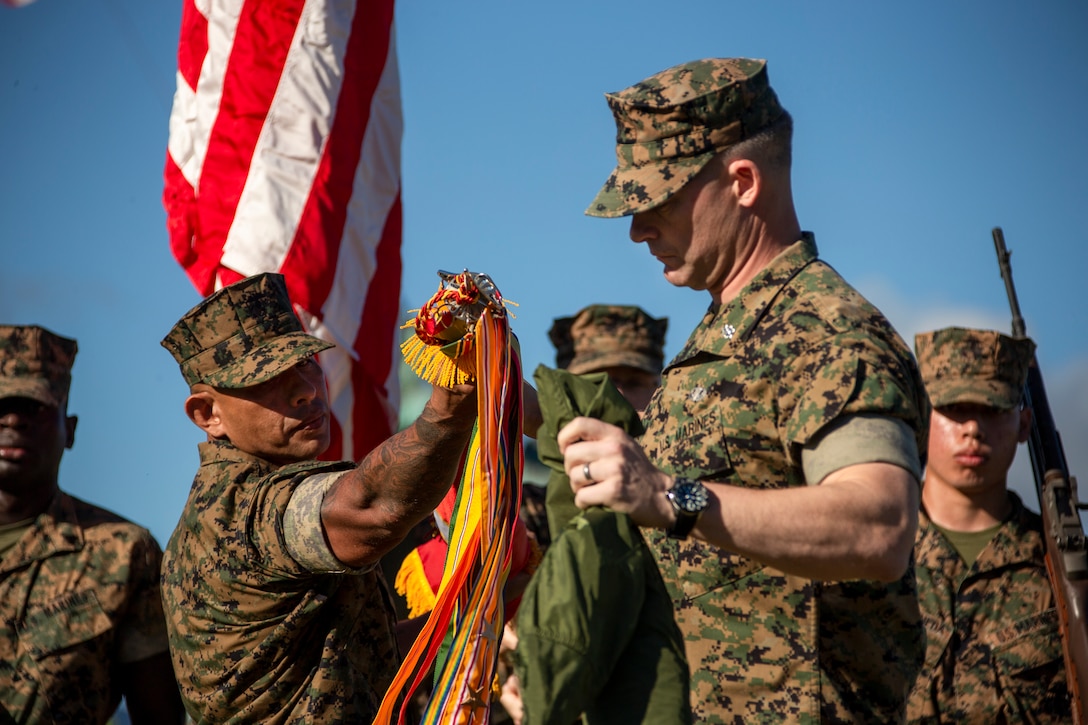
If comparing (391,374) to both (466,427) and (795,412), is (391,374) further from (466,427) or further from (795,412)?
(795,412)

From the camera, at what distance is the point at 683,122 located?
116 inches

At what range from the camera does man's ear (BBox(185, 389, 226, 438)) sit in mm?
→ 4152

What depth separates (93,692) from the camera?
4.59m

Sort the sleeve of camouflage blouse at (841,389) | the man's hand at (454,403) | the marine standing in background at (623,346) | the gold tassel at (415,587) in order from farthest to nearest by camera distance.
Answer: the marine standing in background at (623,346) < the gold tassel at (415,587) < the man's hand at (454,403) < the sleeve of camouflage blouse at (841,389)

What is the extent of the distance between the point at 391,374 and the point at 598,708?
434 centimetres

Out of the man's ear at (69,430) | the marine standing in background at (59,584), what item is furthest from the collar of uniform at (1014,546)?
the man's ear at (69,430)

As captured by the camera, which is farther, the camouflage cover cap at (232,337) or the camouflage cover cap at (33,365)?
the camouflage cover cap at (33,365)

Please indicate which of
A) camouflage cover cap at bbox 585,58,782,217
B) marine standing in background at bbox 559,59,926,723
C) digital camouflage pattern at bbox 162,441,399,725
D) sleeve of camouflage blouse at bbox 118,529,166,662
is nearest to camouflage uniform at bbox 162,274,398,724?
digital camouflage pattern at bbox 162,441,399,725

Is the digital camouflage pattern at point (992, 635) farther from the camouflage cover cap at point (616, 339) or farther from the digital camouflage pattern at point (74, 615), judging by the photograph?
the digital camouflage pattern at point (74, 615)

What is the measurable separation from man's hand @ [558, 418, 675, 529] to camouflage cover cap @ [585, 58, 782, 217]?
74 cm

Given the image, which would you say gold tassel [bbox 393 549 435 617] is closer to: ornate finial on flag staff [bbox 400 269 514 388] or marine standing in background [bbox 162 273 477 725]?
marine standing in background [bbox 162 273 477 725]

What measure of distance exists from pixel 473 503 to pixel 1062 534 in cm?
310

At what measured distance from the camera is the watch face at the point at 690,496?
91.1 inches

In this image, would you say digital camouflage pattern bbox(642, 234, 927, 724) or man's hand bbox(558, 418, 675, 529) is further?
digital camouflage pattern bbox(642, 234, 927, 724)
